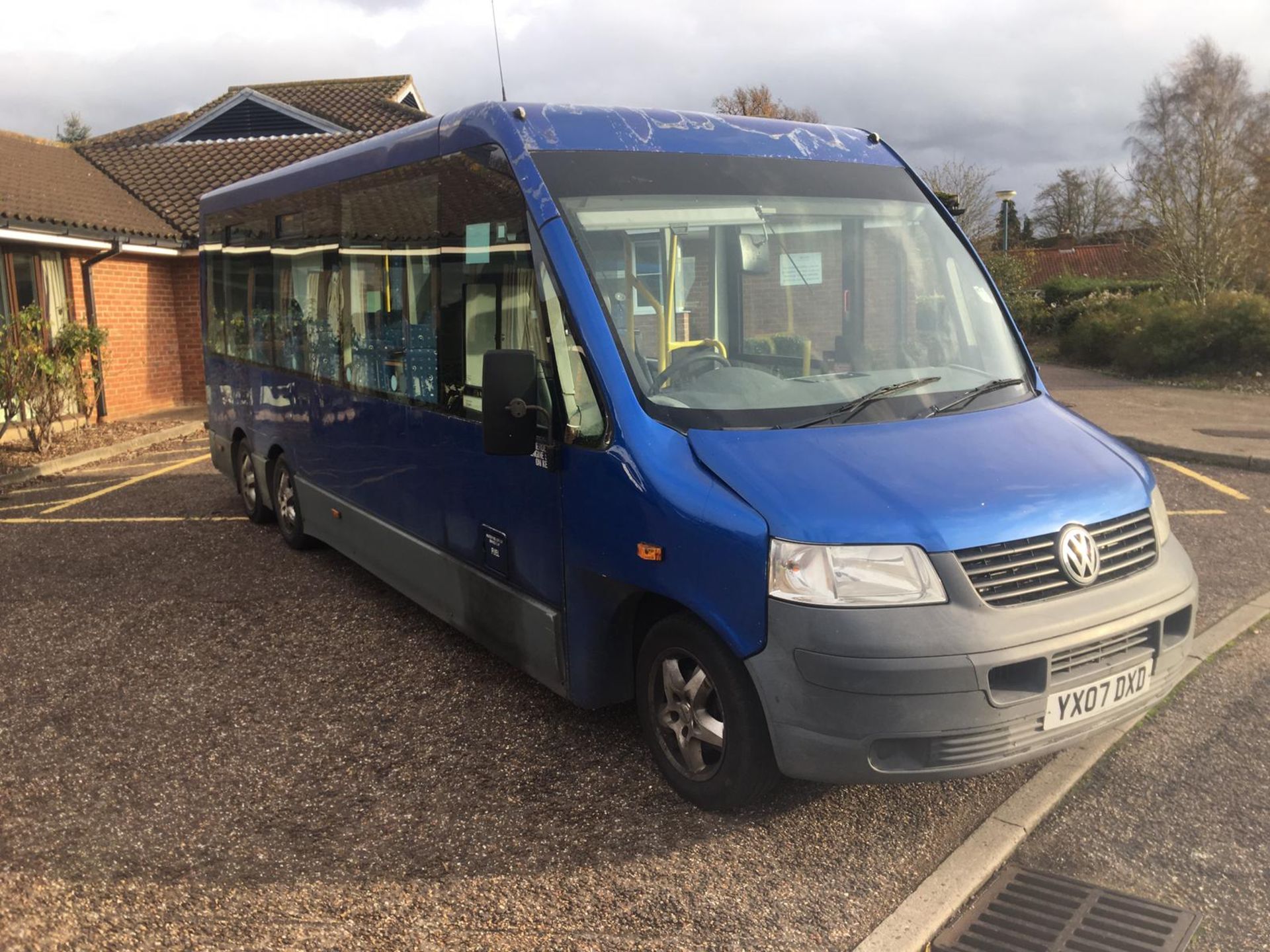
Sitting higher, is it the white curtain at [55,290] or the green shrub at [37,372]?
the white curtain at [55,290]

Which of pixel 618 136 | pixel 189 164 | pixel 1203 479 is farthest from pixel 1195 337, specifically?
pixel 189 164

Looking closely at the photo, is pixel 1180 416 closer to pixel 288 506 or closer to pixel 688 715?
pixel 288 506

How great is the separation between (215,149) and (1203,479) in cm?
2058

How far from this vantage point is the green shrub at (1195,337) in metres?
17.8

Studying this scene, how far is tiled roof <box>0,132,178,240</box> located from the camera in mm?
15133

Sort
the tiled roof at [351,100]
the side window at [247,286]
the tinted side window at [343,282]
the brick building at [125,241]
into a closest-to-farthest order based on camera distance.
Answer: the tinted side window at [343,282] → the side window at [247,286] → the brick building at [125,241] → the tiled roof at [351,100]

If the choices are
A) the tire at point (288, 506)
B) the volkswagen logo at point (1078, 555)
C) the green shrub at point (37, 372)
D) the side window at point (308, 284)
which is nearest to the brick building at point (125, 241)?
the green shrub at point (37, 372)

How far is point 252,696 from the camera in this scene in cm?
528

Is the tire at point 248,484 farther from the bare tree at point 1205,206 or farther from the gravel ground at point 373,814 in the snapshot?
the bare tree at point 1205,206

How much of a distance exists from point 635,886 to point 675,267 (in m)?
2.27

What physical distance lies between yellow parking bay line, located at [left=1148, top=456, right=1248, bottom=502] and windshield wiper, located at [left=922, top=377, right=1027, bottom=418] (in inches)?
237

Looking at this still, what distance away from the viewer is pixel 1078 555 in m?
3.51

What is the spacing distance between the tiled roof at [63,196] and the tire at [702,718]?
1324 centimetres

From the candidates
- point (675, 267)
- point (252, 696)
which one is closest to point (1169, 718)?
point (675, 267)
